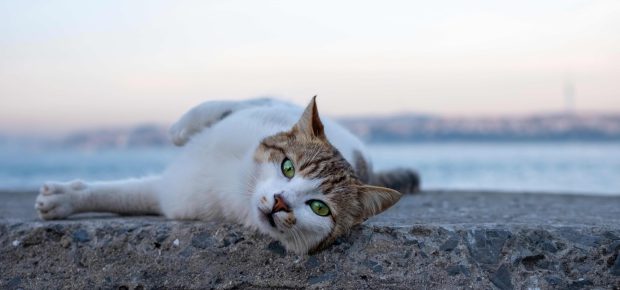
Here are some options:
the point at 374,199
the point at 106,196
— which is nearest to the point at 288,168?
the point at 374,199

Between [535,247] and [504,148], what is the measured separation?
55.4 feet

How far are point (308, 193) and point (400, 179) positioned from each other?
1.93 m

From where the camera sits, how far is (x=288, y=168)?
209 centimetres

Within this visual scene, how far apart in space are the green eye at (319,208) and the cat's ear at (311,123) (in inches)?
10.9

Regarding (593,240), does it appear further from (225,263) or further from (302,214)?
(225,263)

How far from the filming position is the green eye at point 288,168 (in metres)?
2.08

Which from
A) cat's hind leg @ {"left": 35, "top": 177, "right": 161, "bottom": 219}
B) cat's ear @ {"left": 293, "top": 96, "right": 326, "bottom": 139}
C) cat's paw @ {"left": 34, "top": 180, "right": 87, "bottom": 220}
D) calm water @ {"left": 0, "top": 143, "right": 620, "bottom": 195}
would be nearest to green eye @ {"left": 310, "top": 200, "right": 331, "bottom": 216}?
cat's ear @ {"left": 293, "top": 96, "right": 326, "bottom": 139}

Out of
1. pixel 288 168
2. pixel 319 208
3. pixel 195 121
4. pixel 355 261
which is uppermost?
pixel 195 121

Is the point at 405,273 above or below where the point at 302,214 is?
below

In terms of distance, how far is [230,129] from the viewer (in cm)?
255

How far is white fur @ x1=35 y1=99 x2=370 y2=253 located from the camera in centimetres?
203

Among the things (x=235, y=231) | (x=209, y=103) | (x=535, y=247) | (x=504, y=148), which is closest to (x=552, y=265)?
(x=535, y=247)

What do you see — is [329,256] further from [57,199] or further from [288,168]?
[57,199]

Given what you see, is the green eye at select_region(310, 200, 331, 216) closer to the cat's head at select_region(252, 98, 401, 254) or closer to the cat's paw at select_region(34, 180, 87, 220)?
the cat's head at select_region(252, 98, 401, 254)
